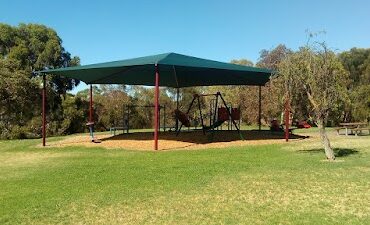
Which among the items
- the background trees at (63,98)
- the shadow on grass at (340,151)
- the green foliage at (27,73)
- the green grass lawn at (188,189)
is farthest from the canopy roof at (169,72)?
the green foliage at (27,73)

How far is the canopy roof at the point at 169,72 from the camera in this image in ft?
48.9

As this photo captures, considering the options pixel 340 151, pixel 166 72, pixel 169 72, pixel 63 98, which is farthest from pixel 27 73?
pixel 340 151

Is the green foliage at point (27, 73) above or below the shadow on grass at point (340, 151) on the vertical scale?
above

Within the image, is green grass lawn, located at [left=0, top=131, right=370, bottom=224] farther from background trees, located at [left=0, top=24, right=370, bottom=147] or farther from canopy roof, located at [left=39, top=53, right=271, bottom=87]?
background trees, located at [left=0, top=24, right=370, bottom=147]

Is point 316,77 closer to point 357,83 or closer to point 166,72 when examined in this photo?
point 166,72

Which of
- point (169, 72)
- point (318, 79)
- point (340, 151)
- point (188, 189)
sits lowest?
point (188, 189)

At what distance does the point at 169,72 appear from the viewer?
1900 centimetres

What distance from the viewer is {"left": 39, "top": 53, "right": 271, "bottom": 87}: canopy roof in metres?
14.9

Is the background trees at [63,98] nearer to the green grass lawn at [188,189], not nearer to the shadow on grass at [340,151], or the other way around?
the shadow on grass at [340,151]

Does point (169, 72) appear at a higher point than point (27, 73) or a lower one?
lower

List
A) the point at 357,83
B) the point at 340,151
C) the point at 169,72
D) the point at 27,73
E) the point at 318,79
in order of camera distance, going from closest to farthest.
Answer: the point at 318,79
the point at 340,151
the point at 169,72
the point at 27,73
the point at 357,83

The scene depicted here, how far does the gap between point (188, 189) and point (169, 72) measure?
11.8 metres

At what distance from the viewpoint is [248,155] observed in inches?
480

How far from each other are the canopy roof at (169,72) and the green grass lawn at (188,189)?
12.2 feet
